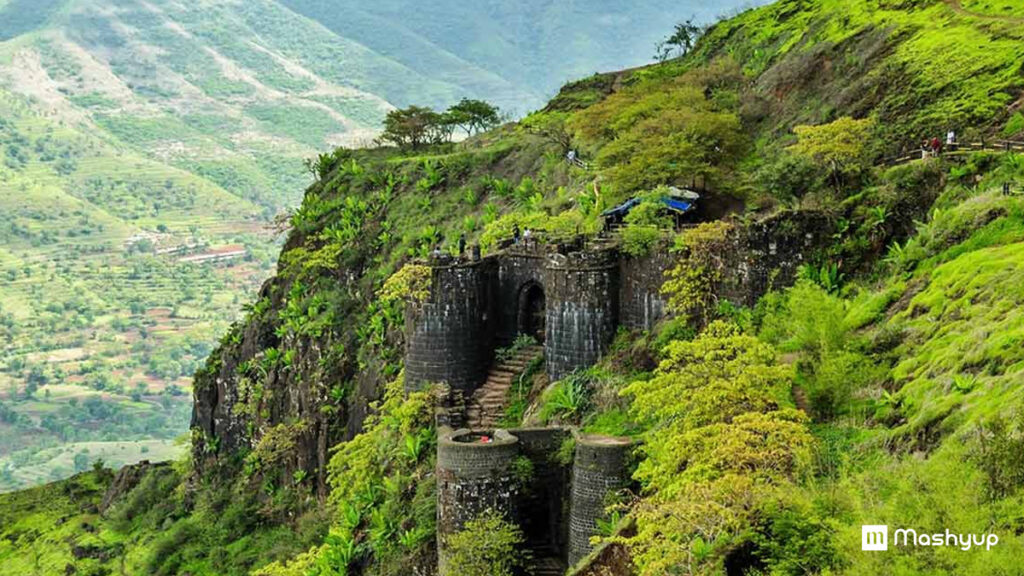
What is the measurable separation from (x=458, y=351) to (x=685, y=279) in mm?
8991

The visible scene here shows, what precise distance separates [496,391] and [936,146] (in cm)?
1532

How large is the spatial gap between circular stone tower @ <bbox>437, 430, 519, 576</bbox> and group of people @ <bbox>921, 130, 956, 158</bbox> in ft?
47.0

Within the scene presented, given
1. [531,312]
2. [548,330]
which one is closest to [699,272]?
[548,330]

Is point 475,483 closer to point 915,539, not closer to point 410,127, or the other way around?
point 915,539

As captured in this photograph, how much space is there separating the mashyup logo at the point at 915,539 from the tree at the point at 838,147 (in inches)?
765

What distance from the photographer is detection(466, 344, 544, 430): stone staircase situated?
4138 cm

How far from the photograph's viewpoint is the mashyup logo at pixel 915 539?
19250 mm

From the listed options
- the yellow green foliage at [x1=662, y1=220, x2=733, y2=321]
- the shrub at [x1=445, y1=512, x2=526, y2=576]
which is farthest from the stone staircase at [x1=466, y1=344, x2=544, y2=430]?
the shrub at [x1=445, y1=512, x2=526, y2=576]

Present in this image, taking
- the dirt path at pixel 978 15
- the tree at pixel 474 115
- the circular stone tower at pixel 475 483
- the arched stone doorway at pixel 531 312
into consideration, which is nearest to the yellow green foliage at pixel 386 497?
the circular stone tower at pixel 475 483

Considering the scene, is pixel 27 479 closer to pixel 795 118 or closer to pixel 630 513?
pixel 795 118

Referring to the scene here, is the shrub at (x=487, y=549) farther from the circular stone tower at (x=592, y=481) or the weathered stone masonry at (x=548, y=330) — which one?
the circular stone tower at (x=592, y=481)

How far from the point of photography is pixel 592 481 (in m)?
32.9

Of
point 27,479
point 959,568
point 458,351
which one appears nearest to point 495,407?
point 458,351

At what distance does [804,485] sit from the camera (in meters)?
24.5
